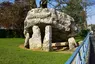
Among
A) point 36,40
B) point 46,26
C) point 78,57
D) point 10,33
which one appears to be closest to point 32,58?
point 36,40

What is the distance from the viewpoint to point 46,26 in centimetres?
1680

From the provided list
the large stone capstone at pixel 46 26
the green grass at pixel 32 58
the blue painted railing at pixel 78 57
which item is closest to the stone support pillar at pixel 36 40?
the large stone capstone at pixel 46 26

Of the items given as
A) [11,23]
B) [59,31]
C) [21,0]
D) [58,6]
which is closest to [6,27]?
[11,23]

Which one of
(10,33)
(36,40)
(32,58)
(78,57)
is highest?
(78,57)

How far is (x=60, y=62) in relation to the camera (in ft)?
34.8

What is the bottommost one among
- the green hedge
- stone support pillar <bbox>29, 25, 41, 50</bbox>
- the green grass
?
the green hedge

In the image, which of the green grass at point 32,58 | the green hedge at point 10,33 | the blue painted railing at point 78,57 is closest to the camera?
the blue painted railing at point 78,57

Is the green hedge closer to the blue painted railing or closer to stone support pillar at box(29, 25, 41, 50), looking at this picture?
stone support pillar at box(29, 25, 41, 50)

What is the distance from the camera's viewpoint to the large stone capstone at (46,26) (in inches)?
653

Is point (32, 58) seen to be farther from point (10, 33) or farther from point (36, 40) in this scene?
point (10, 33)

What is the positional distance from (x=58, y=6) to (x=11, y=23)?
1372cm

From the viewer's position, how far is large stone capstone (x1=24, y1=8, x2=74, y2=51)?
1660 cm

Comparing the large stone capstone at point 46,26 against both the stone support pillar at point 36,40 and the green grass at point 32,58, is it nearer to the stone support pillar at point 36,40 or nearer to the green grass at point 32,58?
the stone support pillar at point 36,40

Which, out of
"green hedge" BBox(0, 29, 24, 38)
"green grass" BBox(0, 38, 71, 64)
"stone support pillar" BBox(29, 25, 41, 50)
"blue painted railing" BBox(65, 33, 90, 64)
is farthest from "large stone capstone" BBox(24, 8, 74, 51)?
"green hedge" BBox(0, 29, 24, 38)
